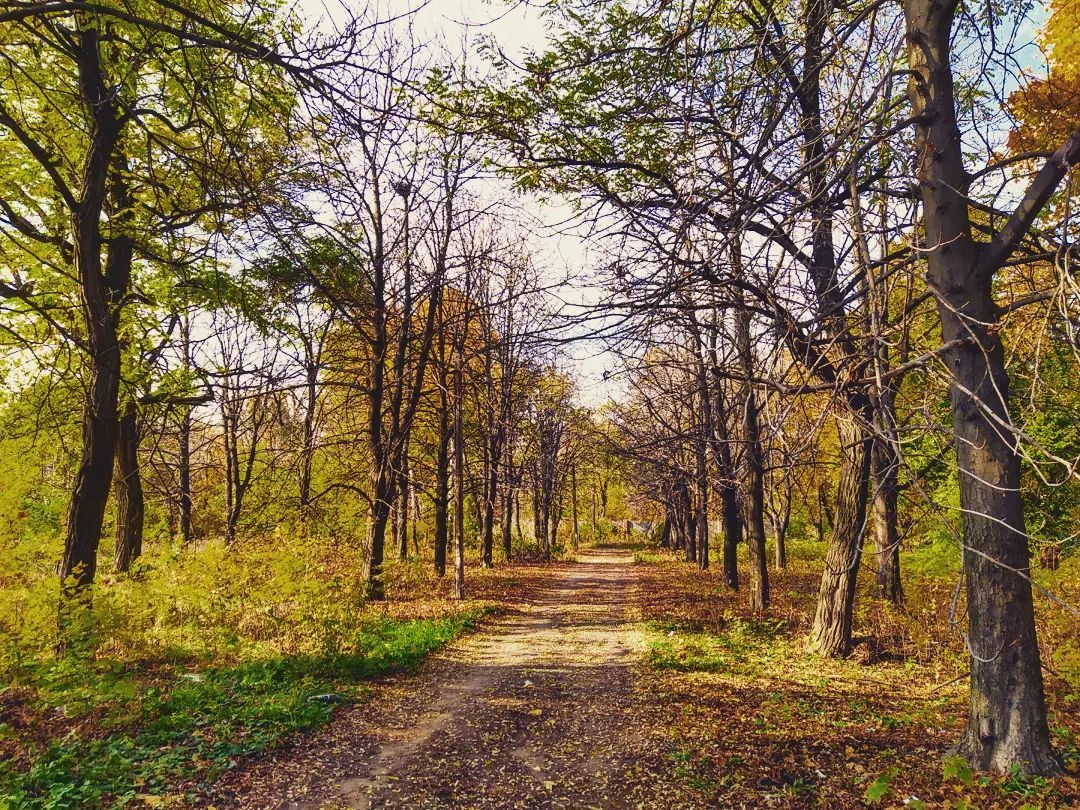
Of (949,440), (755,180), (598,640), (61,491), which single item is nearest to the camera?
(949,440)

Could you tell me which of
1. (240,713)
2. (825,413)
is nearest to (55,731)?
(240,713)

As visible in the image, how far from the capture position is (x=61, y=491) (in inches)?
691

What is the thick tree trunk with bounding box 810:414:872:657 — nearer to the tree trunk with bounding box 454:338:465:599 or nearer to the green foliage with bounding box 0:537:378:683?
the green foliage with bounding box 0:537:378:683

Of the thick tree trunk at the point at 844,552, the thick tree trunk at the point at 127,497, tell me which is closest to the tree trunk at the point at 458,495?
the thick tree trunk at the point at 127,497

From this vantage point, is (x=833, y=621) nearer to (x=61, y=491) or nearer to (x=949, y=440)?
(x=949, y=440)

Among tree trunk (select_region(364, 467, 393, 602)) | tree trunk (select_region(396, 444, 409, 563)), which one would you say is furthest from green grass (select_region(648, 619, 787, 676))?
tree trunk (select_region(396, 444, 409, 563))

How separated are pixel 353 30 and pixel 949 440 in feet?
15.6

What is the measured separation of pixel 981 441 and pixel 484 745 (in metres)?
5.16

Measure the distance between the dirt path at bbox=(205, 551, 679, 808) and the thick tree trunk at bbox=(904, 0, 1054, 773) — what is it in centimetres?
251

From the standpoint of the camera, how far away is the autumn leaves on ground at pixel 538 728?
4.65 metres

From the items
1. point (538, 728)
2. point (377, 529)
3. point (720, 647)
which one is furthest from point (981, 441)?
point (377, 529)

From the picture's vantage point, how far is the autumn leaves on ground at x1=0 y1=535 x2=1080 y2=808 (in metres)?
4.65

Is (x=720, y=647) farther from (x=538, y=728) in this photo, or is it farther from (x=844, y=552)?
(x=538, y=728)

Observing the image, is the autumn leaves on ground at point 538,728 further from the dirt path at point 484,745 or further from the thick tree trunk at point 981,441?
the thick tree trunk at point 981,441
